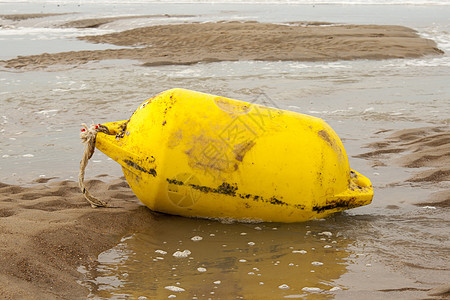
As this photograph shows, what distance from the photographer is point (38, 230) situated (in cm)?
343

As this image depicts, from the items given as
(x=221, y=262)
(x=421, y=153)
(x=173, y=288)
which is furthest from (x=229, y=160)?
(x=421, y=153)

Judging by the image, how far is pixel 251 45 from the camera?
13.7m

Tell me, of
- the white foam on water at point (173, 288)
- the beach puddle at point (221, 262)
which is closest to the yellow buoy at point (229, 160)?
the beach puddle at point (221, 262)

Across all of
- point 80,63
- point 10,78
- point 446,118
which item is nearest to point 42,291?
point 446,118

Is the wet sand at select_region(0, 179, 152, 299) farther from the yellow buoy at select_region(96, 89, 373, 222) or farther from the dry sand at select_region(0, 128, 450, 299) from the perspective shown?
the yellow buoy at select_region(96, 89, 373, 222)

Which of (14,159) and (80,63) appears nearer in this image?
(14,159)

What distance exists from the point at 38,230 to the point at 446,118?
17.1 feet

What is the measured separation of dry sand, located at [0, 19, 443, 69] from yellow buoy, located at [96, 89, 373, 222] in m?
8.36

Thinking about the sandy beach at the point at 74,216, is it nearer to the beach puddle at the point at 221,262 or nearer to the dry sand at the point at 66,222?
the dry sand at the point at 66,222

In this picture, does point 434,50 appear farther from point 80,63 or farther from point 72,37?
point 72,37

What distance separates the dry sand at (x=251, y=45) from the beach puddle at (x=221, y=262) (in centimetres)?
861

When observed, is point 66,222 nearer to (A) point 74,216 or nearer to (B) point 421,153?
(A) point 74,216

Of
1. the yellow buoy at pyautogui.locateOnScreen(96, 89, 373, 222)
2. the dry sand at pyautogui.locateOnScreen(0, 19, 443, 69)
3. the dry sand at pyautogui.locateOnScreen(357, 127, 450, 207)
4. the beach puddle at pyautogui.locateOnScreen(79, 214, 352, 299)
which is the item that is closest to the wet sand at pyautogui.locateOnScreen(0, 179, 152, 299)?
the beach puddle at pyautogui.locateOnScreen(79, 214, 352, 299)

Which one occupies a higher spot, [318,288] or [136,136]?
[136,136]
